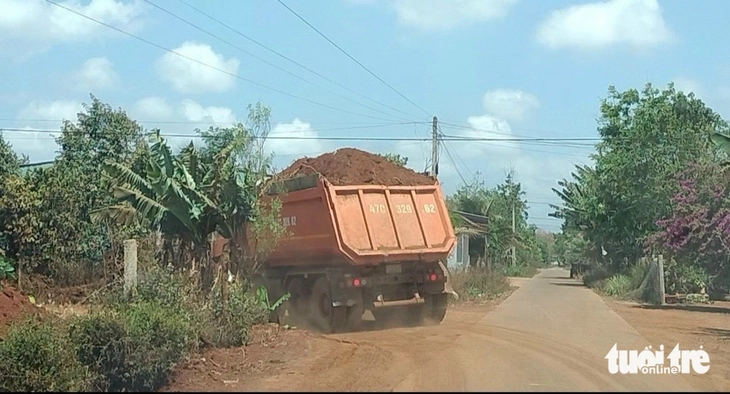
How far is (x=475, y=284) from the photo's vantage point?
94.1 ft

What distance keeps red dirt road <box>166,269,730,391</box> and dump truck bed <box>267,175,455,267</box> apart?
1.53m

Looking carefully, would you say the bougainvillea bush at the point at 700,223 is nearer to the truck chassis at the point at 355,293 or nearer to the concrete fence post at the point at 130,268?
the truck chassis at the point at 355,293

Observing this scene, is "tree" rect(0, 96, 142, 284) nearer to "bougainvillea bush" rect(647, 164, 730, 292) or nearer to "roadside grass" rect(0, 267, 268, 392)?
"roadside grass" rect(0, 267, 268, 392)

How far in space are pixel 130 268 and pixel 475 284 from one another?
15.8 metres

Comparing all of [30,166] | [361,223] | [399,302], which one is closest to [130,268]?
[361,223]

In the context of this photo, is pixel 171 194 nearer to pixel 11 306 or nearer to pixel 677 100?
pixel 11 306

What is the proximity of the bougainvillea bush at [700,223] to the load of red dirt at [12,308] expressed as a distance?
18.2 metres

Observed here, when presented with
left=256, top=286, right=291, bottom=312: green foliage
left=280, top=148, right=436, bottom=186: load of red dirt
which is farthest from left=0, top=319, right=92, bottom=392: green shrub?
left=280, top=148, right=436, bottom=186: load of red dirt

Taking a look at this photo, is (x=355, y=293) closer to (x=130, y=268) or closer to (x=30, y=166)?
(x=130, y=268)

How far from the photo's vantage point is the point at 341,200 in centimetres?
1569

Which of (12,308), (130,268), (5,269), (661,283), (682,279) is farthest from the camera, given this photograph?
(682,279)

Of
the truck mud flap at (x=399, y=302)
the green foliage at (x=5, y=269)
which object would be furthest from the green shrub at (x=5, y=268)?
the truck mud flap at (x=399, y=302)

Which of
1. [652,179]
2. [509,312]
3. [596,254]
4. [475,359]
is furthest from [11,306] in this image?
[596,254]

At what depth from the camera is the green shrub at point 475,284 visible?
26938 millimetres
